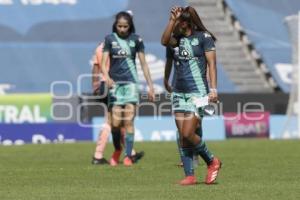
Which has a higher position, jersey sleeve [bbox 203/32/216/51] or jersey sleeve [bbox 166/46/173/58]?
jersey sleeve [bbox 203/32/216/51]

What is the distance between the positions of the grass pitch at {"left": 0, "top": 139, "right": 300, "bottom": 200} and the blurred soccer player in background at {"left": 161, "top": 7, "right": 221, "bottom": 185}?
0.32 m

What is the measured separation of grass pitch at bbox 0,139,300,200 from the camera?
914 centimetres

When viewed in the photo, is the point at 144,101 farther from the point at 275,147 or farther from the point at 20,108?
the point at 275,147

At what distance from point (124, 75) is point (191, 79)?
3.38m

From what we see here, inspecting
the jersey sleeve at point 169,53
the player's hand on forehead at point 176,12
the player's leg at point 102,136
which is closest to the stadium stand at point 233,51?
the player's leg at point 102,136

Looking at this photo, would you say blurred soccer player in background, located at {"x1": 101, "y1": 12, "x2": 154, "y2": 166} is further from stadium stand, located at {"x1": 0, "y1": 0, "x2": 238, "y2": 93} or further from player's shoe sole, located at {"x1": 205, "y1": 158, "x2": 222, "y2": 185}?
stadium stand, located at {"x1": 0, "y1": 0, "x2": 238, "y2": 93}

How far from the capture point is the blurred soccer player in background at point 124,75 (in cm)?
1361

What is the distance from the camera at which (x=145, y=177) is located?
11266 millimetres

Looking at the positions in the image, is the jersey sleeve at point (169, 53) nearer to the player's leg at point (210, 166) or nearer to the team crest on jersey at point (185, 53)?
the team crest on jersey at point (185, 53)

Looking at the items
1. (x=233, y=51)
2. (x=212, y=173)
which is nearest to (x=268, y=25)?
(x=233, y=51)

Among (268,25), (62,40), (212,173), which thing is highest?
(268,25)

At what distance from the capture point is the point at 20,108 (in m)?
24.3

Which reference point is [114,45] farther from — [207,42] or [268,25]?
[268,25]

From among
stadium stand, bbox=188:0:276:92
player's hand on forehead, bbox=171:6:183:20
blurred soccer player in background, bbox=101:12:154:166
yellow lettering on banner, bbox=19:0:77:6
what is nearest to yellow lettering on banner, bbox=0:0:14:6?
yellow lettering on banner, bbox=19:0:77:6
